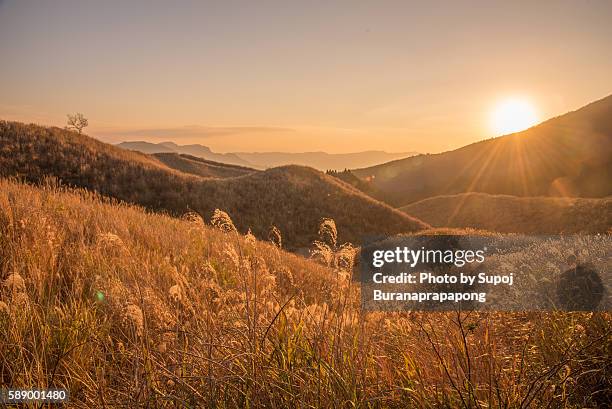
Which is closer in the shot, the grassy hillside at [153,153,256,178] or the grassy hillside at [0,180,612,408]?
the grassy hillside at [0,180,612,408]

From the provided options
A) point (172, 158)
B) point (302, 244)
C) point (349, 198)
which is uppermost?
point (172, 158)

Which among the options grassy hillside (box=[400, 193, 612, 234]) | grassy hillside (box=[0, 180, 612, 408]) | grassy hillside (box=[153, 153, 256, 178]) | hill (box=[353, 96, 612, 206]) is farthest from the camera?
hill (box=[353, 96, 612, 206])

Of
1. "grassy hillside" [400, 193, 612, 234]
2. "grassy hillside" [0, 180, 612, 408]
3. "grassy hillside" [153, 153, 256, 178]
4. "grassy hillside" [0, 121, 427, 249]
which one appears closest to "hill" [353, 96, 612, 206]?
"grassy hillside" [153, 153, 256, 178]

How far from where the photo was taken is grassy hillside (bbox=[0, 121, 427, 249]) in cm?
2750

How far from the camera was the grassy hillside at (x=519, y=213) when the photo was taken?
2561 cm

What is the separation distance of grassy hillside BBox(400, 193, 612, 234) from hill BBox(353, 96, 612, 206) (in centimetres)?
2663

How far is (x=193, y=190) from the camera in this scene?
99.8ft

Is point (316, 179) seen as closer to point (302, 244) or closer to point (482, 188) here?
point (302, 244)

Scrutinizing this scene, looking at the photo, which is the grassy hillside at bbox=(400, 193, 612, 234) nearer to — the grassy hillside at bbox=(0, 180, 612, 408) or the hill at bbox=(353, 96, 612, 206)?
the grassy hillside at bbox=(0, 180, 612, 408)

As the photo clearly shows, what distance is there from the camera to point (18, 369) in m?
2.81

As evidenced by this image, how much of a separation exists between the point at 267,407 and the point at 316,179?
35939mm

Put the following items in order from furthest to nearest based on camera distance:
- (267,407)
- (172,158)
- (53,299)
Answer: (172,158) → (53,299) → (267,407)

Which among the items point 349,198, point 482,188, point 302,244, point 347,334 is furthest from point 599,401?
point 482,188

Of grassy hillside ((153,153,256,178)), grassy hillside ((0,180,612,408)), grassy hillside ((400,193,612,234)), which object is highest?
grassy hillside ((153,153,256,178))
